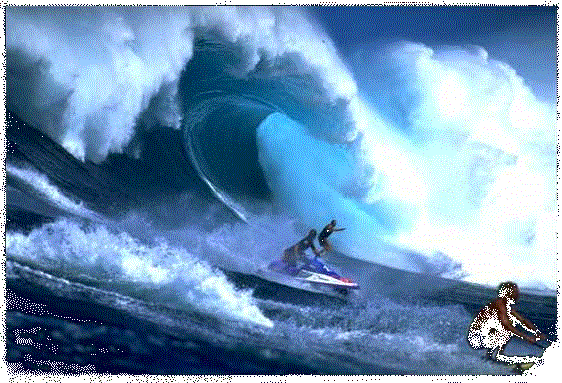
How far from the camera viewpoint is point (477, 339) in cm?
595

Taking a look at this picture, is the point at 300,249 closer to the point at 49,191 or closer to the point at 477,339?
the point at 477,339

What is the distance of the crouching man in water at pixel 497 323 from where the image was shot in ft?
19.0

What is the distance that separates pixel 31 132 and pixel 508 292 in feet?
16.3

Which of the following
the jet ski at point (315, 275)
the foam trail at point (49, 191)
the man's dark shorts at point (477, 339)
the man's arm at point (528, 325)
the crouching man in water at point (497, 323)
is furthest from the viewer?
the jet ski at point (315, 275)

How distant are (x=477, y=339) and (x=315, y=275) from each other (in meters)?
1.72

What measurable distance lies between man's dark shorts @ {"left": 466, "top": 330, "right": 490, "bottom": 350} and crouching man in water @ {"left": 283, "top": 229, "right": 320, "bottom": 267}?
1.71m

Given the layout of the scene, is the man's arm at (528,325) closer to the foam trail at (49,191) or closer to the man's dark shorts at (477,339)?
the man's dark shorts at (477,339)

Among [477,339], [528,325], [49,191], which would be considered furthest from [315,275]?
[49,191]

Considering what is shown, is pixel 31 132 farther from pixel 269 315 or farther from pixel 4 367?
pixel 269 315

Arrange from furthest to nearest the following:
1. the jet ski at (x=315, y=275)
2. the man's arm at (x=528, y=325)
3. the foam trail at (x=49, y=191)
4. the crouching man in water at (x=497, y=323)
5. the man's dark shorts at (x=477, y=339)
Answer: the jet ski at (x=315, y=275)
the foam trail at (x=49, y=191)
the man's dark shorts at (x=477, y=339)
the crouching man in water at (x=497, y=323)
the man's arm at (x=528, y=325)

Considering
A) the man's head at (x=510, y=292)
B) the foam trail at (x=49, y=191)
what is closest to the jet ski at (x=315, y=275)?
the man's head at (x=510, y=292)

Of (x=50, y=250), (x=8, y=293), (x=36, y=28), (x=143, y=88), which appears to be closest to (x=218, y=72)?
(x=143, y=88)

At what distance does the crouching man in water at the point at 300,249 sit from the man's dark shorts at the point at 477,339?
1713 millimetres

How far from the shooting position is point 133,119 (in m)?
7.06
